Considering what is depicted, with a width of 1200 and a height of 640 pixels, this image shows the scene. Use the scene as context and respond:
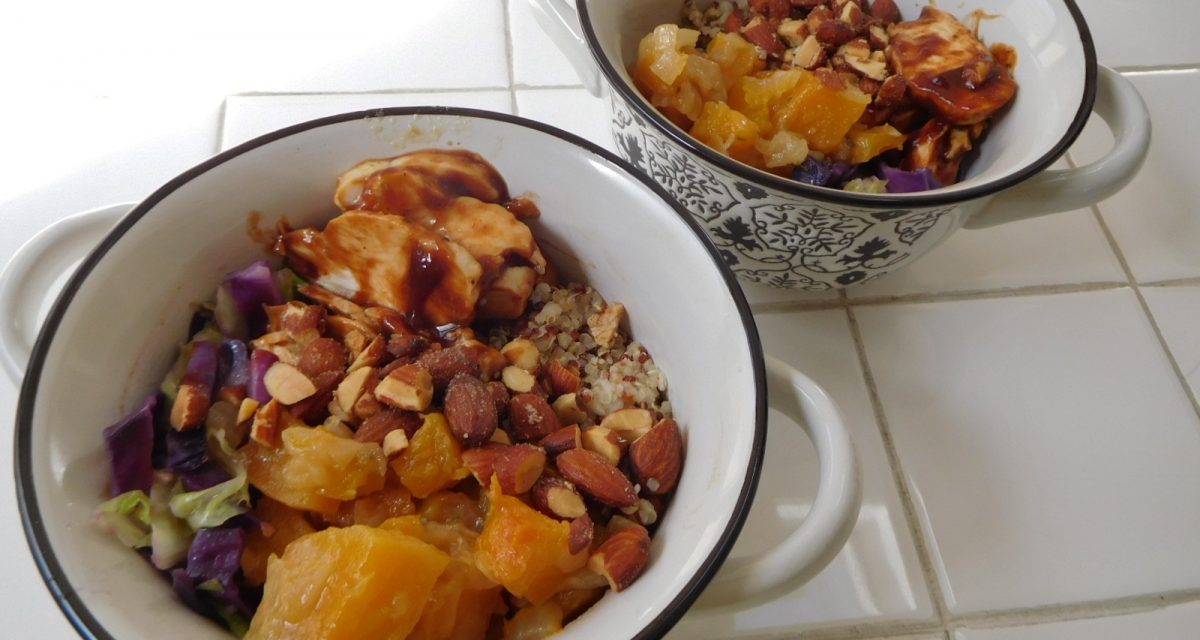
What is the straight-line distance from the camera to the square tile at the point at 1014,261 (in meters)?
0.75

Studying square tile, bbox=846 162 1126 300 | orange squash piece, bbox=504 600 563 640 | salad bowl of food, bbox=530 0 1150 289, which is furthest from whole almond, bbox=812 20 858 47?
orange squash piece, bbox=504 600 563 640

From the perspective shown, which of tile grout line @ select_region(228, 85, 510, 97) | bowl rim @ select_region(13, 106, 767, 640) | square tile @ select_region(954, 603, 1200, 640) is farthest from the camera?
tile grout line @ select_region(228, 85, 510, 97)

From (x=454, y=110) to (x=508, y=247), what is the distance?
0.31ft

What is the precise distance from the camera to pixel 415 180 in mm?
547

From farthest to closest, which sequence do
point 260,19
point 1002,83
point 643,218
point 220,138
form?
point 260,19 → point 220,138 → point 1002,83 → point 643,218

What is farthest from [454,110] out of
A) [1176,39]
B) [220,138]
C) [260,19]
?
[1176,39]

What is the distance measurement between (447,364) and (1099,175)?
0.47 m

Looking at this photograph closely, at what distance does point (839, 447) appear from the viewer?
413 mm

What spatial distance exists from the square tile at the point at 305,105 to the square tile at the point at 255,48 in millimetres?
13

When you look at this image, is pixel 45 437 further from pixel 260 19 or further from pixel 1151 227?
pixel 1151 227

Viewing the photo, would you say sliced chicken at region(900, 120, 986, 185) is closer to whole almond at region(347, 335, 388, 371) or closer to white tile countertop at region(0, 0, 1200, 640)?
white tile countertop at region(0, 0, 1200, 640)

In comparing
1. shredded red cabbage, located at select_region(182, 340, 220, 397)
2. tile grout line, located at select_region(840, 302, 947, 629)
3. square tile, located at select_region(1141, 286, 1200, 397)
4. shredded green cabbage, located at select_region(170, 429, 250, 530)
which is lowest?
square tile, located at select_region(1141, 286, 1200, 397)

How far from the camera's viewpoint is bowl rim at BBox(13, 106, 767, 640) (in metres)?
0.36

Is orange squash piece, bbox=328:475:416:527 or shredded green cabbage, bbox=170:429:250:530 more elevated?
shredded green cabbage, bbox=170:429:250:530
